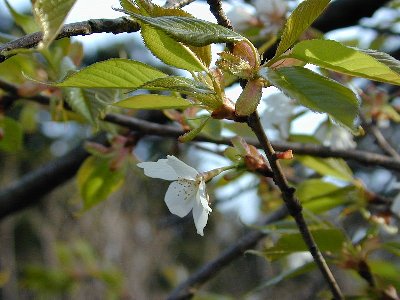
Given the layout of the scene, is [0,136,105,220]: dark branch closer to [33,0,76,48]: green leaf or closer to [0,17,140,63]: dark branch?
[0,17,140,63]: dark branch

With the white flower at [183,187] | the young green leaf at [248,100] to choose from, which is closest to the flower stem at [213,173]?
the white flower at [183,187]

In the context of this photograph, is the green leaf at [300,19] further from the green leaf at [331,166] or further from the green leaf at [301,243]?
the green leaf at [331,166]

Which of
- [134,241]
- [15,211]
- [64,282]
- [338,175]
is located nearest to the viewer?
[338,175]

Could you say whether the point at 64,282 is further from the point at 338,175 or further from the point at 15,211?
the point at 338,175

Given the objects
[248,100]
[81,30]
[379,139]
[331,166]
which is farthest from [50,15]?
[379,139]

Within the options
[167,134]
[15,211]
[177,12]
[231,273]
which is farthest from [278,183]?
[231,273]

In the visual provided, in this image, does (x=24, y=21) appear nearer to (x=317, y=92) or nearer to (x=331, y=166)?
(x=331, y=166)
